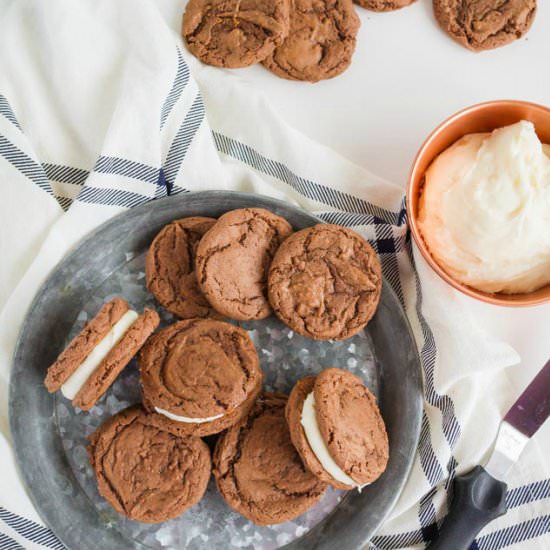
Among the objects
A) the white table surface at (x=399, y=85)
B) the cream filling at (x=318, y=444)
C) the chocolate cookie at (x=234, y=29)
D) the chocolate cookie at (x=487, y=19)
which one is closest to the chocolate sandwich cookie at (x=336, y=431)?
the cream filling at (x=318, y=444)

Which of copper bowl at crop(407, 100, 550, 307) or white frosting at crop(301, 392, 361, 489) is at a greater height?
copper bowl at crop(407, 100, 550, 307)

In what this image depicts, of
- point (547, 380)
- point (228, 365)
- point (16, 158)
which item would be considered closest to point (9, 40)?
point (16, 158)

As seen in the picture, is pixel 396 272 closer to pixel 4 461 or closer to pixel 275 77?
pixel 275 77

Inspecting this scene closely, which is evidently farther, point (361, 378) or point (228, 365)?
point (361, 378)

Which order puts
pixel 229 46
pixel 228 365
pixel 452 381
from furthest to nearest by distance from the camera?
1. pixel 229 46
2. pixel 452 381
3. pixel 228 365

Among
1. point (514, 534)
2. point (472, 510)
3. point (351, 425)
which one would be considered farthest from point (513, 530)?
point (351, 425)

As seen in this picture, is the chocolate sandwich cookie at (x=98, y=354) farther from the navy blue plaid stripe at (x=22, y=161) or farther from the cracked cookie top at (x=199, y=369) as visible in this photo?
the navy blue plaid stripe at (x=22, y=161)

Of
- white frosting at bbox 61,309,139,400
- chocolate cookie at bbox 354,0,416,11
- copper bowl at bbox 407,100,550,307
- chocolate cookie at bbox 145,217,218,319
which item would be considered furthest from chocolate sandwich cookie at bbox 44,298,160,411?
chocolate cookie at bbox 354,0,416,11

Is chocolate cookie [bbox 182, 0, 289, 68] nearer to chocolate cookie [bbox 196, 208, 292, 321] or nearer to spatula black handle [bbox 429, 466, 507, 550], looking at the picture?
chocolate cookie [bbox 196, 208, 292, 321]
